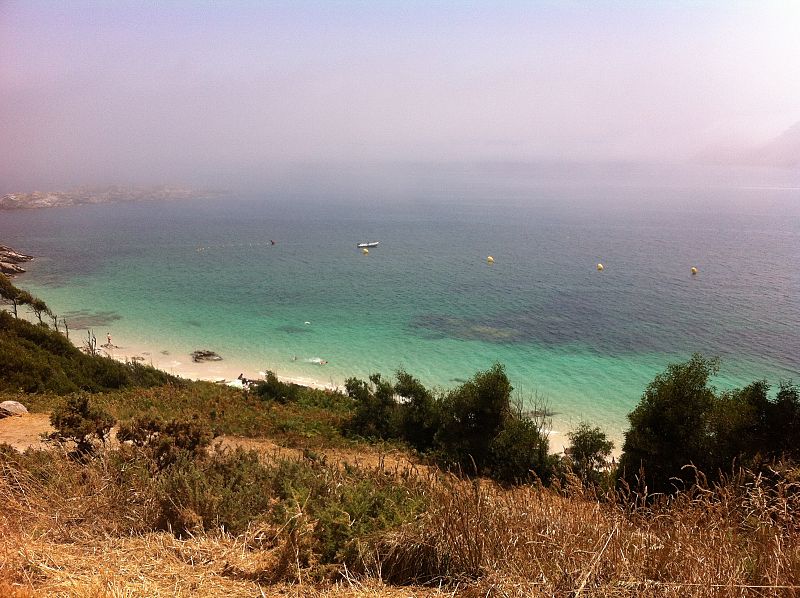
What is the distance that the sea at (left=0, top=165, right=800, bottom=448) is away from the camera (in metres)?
35.8

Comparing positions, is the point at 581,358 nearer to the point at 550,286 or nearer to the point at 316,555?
the point at 550,286

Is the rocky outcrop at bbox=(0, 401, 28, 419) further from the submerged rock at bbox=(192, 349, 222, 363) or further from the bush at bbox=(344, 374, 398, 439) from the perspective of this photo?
the submerged rock at bbox=(192, 349, 222, 363)

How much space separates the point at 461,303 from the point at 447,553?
49907mm

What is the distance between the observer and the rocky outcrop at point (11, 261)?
62.9 metres

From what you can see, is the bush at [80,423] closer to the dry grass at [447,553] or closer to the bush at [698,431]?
the dry grass at [447,553]

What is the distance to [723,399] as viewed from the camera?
15984 mm

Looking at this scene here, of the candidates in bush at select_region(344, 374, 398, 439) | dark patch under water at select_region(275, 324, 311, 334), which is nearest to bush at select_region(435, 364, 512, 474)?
bush at select_region(344, 374, 398, 439)

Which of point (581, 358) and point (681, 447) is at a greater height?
point (681, 447)

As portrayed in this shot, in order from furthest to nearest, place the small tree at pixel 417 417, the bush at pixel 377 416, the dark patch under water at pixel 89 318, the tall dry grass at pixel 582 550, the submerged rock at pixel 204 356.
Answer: the dark patch under water at pixel 89 318, the submerged rock at pixel 204 356, the small tree at pixel 417 417, the bush at pixel 377 416, the tall dry grass at pixel 582 550

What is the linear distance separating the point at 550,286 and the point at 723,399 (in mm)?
45227

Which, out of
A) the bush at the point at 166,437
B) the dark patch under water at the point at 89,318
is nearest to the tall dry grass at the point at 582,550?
the bush at the point at 166,437

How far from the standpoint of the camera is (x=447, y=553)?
412cm

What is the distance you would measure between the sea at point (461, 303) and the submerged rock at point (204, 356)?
0.80 m

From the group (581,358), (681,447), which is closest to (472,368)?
(581,358)
